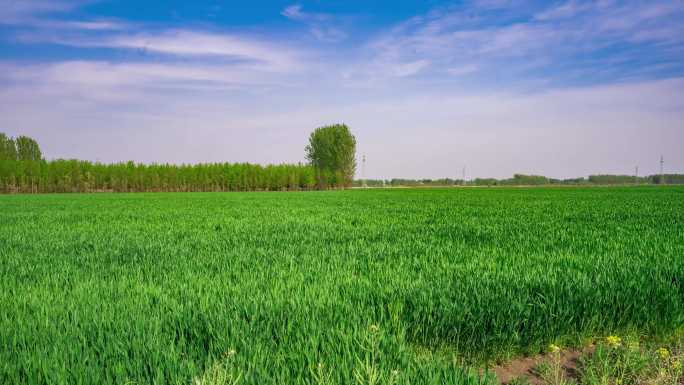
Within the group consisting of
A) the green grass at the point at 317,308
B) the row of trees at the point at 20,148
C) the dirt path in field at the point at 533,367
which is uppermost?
the row of trees at the point at 20,148

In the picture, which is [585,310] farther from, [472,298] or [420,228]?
[420,228]

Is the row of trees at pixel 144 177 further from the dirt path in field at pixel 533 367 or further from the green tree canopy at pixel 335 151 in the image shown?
the dirt path in field at pixel 533 367

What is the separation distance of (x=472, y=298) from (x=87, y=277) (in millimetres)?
4097

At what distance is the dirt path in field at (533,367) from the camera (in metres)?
2.75

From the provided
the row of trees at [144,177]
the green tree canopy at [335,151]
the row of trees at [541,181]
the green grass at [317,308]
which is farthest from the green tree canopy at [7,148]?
the green grass at [317,308]

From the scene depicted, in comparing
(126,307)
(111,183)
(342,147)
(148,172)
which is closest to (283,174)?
(342,147)

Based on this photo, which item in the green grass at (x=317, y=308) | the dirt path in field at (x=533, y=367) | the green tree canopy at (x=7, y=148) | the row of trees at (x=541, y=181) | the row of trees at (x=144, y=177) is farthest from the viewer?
the row of trees at (x=541, y=181)

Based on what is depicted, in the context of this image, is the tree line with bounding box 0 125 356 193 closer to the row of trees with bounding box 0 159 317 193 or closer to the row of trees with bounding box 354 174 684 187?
the row of trees with bounding box 0 159 317 193

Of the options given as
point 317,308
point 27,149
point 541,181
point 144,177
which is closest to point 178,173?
point 144,177

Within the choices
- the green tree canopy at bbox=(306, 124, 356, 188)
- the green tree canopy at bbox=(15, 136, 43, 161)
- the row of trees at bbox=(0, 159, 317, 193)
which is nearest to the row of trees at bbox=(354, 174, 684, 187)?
the green tree canopy at bbox=(306, 124, 356, 188)

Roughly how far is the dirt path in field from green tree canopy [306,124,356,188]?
82.7m

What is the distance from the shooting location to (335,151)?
87562 mm

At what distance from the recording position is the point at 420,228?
30.8 ft

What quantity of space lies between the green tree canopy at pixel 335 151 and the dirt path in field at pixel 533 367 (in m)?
82.7
